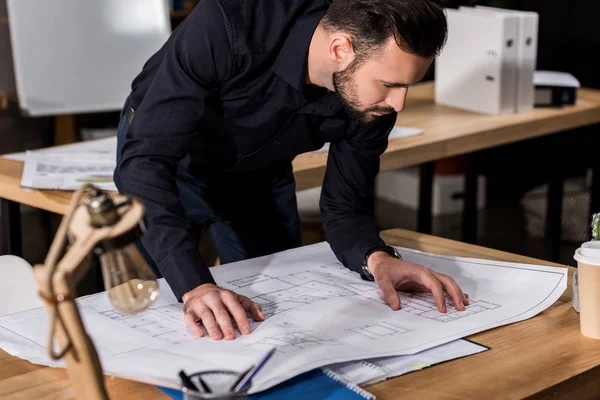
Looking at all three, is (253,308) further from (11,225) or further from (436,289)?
(11,225)

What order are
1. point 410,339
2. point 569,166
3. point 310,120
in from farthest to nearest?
point 569,166, point 310,120, point 410,339

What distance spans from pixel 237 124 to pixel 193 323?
1.81 ft

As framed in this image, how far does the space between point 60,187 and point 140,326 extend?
791 millimetres

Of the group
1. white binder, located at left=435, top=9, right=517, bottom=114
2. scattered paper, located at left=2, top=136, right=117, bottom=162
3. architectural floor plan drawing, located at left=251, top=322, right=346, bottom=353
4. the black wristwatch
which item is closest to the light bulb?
architectural floor plan drawing, located at left=251, top=322, right=346, bottom=353

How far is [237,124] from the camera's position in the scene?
170 cm

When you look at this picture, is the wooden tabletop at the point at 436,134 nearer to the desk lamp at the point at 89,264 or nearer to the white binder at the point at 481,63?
the white binder at the point at 481,63

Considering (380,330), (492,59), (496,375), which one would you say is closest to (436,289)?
(380,330)

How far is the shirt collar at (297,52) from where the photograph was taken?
5.24ft

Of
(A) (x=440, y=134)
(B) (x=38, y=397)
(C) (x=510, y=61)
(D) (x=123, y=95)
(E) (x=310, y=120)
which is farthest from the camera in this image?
(D) (x=123, y=95)

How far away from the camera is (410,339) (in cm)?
124

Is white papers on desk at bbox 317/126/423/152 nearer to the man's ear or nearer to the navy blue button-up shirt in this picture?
the navy blue button-up shirt

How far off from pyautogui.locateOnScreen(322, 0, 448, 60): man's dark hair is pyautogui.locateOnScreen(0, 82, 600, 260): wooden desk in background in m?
0.73

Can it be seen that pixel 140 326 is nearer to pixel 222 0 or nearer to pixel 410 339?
pixel 410 339

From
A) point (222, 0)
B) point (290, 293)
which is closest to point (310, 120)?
point (222, 0)
